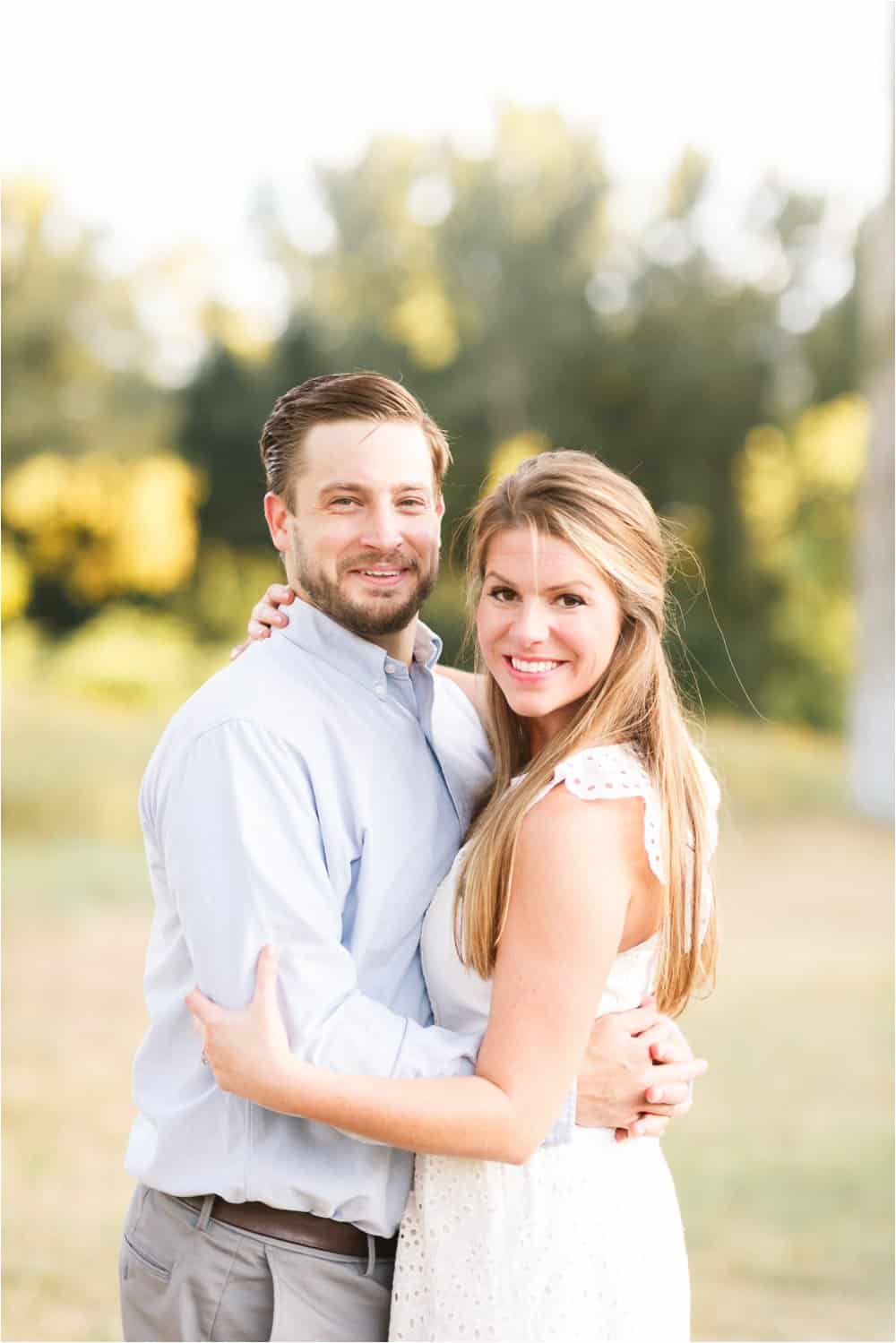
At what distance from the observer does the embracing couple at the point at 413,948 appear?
1.87 meters

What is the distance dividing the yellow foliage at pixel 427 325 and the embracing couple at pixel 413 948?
12.9 metres

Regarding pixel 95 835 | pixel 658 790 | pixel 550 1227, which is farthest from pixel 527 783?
pixel 95 835

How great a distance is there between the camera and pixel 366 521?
2141 millimetres

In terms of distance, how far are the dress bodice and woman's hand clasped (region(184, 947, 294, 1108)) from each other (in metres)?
0.27

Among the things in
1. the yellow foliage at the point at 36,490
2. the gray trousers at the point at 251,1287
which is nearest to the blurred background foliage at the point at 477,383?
the yellow foliage at the point at 36,490

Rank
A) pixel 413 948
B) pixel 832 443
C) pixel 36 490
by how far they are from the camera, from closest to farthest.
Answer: pixel 413 948 → pixel 36 490 → pixel 832 443

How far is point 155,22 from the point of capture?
1364 cm

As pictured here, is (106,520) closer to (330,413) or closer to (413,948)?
(330,413)

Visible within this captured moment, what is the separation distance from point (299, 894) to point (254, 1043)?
0.64 ft

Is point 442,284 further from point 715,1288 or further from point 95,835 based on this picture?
point 715,1288

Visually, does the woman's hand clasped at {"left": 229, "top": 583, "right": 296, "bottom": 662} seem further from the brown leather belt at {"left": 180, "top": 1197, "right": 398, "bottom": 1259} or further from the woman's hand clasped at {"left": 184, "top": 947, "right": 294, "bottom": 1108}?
the brown leather belt at {"left": 180, "top": 1197, "right": 398, "bottom": 1259}

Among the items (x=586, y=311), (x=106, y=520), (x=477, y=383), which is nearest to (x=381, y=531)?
(x=106, y=520)

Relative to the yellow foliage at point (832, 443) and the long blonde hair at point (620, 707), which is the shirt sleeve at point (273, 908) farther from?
the yellow foliage at point (832, 443)

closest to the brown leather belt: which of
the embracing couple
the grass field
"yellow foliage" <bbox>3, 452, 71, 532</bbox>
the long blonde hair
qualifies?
the embracing couple
